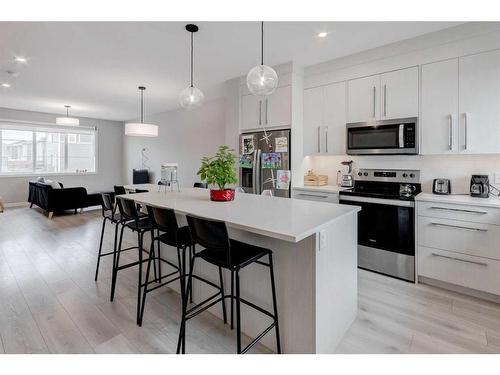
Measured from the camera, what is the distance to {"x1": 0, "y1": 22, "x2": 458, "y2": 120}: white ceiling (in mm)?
2742

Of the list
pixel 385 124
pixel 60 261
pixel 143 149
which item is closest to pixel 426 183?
pixel 385 124

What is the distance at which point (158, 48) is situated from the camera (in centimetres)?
324

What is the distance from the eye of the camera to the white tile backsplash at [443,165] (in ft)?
9.27

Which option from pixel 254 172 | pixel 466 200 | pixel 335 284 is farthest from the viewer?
pixel 254 172

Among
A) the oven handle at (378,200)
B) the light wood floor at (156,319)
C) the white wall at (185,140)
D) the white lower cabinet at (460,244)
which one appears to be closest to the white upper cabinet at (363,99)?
the oven handle at (378,200)

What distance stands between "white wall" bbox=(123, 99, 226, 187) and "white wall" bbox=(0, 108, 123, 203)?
0.88 m

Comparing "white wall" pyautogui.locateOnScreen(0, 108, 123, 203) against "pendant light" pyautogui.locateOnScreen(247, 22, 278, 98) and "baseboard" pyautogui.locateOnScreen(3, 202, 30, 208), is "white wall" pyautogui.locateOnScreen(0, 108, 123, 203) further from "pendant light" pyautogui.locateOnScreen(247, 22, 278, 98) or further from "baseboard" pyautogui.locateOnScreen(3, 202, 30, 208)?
"pendant light" pyautogui.locateOnScreen(247, 22, 278, 98)

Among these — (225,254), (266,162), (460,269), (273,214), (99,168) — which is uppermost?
(99,168)

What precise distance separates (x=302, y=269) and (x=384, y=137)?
2251mm

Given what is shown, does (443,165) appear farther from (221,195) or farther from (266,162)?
(221,195)

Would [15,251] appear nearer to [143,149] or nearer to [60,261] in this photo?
[60,261]

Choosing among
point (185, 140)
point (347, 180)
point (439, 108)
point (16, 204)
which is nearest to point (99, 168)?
point (16, 204)

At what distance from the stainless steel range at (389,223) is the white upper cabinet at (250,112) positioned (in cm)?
173

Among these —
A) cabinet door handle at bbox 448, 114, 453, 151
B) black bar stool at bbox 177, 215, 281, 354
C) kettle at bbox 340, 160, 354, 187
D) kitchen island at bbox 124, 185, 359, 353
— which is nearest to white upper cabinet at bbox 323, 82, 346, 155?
kettle at bbox 340, 160, 354, 187
